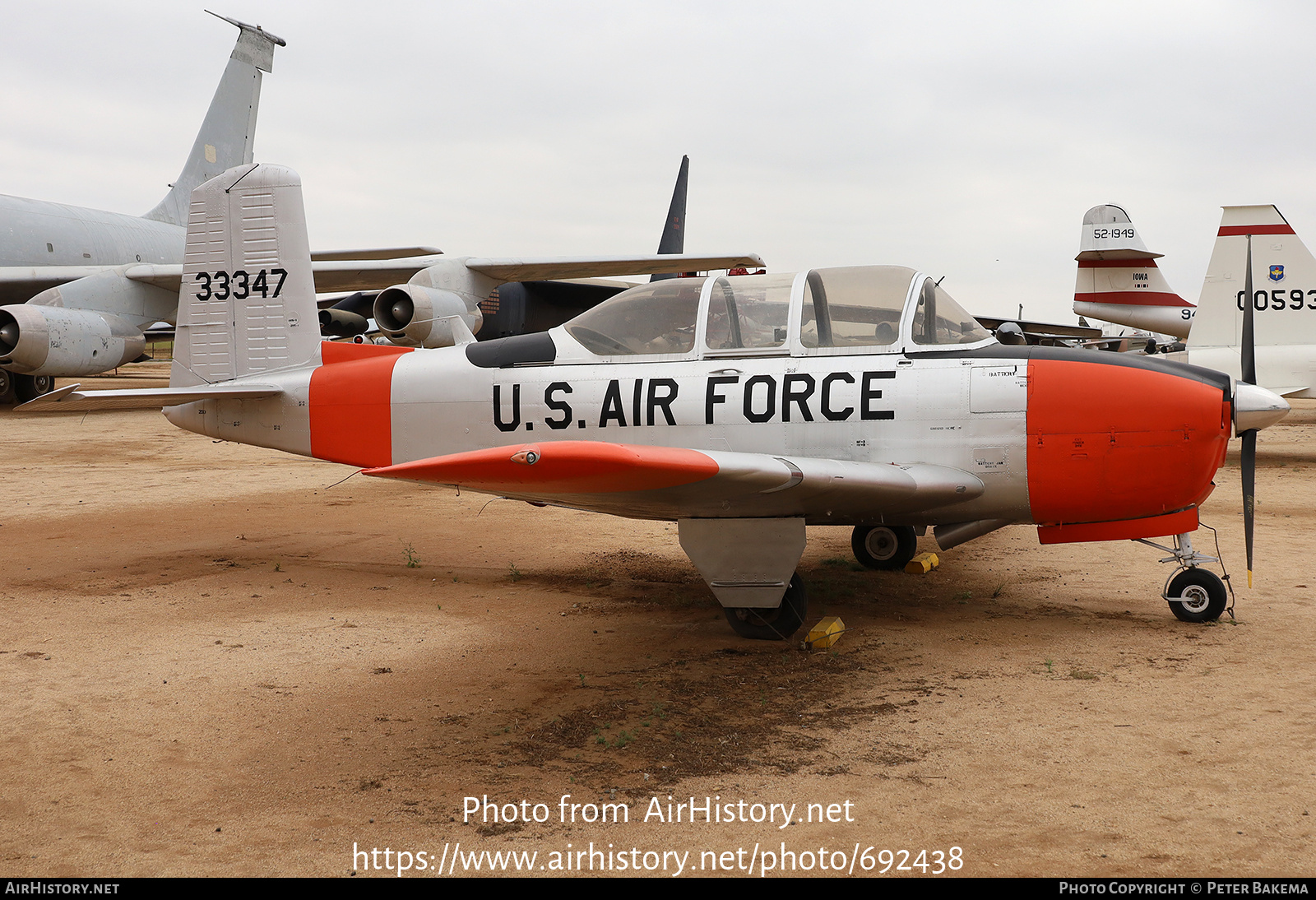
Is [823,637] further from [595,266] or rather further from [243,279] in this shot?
[595,266]

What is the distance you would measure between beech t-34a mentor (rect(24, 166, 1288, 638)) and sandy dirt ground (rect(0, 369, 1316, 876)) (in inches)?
28.3

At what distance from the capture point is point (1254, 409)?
5578 mm

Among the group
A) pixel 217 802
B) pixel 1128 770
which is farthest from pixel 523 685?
pixel 1128 770

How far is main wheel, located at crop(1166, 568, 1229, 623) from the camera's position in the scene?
5766 mm

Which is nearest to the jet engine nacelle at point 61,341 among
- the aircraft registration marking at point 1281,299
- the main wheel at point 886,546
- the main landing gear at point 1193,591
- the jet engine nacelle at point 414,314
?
the jet engine nacelle at point 414,314

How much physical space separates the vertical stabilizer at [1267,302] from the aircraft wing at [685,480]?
441 inches

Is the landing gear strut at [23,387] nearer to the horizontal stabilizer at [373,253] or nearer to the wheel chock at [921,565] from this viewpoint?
the horizontal stabilizer at [373,253]

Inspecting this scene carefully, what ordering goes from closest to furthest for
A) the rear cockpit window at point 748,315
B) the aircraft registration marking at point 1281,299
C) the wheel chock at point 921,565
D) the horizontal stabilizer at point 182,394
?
the rear cockpit window at point 748,315 → the horizontal stabilizer at point 182,394 → the wheel chock at point 921,565 → the aircraft registration marking at point 1281,299

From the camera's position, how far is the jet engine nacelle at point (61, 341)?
1717 centimetres

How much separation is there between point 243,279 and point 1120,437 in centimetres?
678

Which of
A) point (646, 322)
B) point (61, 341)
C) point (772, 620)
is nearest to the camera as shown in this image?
point (772, 620)

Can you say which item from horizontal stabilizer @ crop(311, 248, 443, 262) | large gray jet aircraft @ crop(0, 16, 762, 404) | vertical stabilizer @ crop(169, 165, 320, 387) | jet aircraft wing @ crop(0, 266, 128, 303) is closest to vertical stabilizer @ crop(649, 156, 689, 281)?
large gray jet aircraft @ crop(0, 16, 762, 404)

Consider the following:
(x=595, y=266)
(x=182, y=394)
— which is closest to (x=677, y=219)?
(x=595, y=266)
